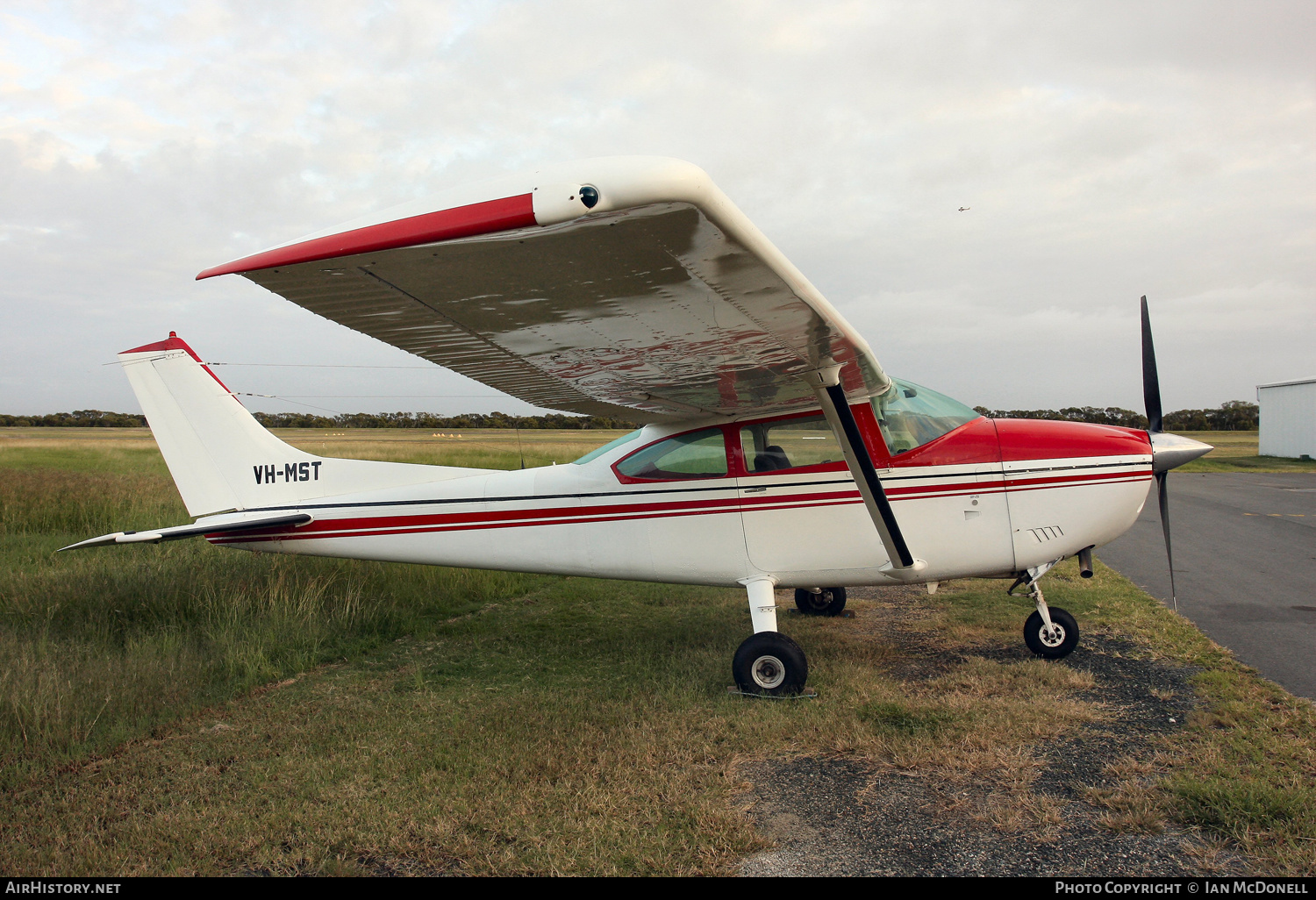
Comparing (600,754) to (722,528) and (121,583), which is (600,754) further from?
(121,583)

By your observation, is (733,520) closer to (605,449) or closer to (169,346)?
(605,449)

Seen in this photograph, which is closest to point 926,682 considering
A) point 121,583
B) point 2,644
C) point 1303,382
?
point 2,644

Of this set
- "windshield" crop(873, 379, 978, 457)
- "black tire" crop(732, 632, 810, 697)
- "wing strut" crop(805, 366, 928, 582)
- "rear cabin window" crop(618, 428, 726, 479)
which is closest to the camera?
"wing strut" crop(805, 366, 928, 582)

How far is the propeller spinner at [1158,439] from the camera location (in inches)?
193

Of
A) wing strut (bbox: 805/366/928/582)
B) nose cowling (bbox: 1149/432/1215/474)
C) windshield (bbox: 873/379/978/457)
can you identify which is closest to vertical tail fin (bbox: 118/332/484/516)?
wing strut (bbox: 805/366/928/582)

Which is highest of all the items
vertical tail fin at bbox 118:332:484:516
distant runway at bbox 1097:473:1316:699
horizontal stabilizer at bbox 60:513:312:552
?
vertical tail fin at bbox 118:332:484:516

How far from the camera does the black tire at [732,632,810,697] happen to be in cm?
446

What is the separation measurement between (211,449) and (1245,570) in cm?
1110

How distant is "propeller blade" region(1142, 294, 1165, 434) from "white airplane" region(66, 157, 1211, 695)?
0.02 m

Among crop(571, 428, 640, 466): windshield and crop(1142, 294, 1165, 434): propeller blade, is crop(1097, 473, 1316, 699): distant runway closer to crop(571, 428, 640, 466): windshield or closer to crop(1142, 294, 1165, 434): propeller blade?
crop(1142, 294, 1165, 434): propeller blade

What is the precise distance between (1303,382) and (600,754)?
40.0 metres

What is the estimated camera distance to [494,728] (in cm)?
398

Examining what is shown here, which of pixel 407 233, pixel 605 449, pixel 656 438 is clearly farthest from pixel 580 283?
pixel 605 449
